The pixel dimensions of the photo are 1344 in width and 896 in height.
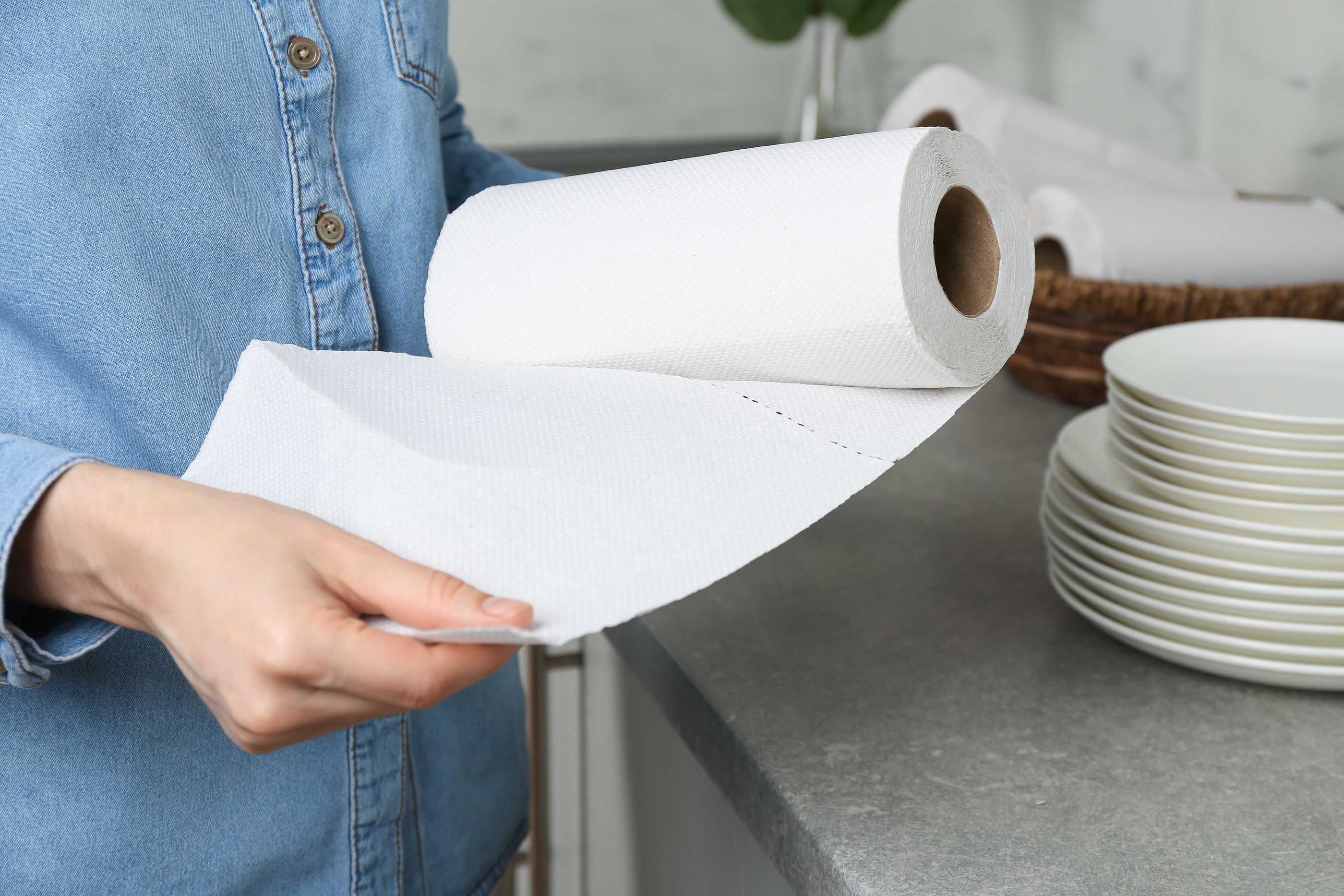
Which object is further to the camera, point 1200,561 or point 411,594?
point 1200,561

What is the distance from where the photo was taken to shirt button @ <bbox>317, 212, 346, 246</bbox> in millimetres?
549

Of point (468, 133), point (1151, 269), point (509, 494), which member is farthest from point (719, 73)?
point (509, 494)

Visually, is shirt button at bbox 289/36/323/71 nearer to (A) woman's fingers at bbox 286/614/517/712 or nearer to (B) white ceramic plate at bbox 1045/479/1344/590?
(A) woman's fingers at bbox 286/614/517/712

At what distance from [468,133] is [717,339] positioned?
1.11 feet

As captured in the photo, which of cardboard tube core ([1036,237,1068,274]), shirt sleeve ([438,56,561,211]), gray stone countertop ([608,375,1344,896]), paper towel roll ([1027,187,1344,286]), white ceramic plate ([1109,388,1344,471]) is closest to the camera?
gray stone countertop ([608,375,1344,896])

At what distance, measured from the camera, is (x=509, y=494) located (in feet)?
1.40

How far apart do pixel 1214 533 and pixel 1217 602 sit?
0.03m

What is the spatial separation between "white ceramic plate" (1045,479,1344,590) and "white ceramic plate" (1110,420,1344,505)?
0.11 ft

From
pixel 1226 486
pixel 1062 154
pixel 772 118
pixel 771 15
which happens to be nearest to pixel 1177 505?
pixel 1226 486

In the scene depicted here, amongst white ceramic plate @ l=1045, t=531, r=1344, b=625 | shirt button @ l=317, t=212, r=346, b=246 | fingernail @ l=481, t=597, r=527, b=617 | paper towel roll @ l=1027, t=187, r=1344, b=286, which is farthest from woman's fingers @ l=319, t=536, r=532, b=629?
paper towel roll @ l=1027, t=187, r=1344, b=286

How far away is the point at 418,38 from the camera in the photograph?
572 mm

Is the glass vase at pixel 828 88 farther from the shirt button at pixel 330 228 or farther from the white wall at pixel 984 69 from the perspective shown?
the shirt button at pixel 330 228

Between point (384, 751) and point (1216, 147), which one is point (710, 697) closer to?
point (384, 751)

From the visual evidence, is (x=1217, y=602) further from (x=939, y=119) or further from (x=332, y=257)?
(x=939, y=119)
